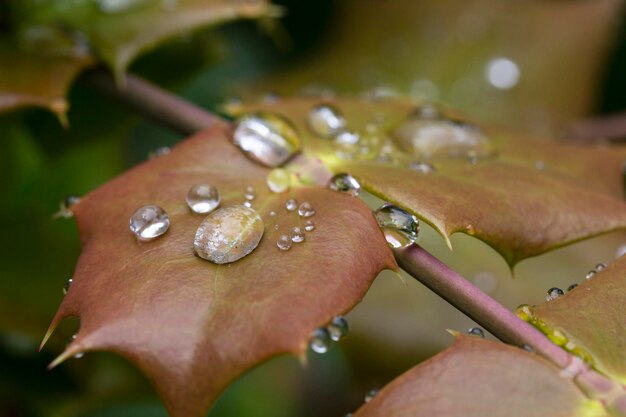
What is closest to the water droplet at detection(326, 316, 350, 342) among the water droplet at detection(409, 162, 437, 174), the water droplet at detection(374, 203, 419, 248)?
the water droplet at detection(374, 203, 419, 248)

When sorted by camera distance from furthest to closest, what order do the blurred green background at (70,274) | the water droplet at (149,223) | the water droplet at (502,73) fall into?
the water droplet at (502,73)
the blurred green background at (70,274)
the water droplet at (149,223)

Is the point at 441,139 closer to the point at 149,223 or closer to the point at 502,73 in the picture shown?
the point at 149,223

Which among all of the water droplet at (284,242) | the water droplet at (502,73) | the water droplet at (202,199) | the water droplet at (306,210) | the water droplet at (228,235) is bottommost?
the water droplet at (502,73)

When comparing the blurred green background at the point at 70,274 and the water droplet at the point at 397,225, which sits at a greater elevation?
the water droplet at the point at 397,225

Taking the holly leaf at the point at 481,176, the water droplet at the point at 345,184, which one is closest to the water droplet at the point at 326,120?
the holly leaf at the point at 481,176

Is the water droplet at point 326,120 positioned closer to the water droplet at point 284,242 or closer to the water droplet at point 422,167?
the water droplet at point 422,167

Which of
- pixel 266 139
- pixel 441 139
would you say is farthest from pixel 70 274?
pixel 441 139
